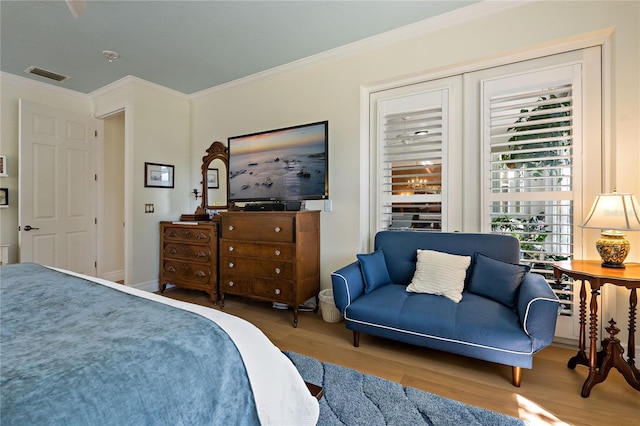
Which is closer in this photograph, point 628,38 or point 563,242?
point 628,38

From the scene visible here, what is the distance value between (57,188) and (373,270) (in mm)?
4040

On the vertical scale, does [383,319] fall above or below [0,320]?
below

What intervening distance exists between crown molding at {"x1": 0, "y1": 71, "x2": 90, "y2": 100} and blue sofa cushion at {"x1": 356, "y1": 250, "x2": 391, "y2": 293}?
4442 mm

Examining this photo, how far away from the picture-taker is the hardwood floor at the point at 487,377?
63.0 inches

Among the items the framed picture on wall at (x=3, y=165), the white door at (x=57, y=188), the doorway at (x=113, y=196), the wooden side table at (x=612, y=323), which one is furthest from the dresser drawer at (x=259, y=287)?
the framed picture on wall at (x=3, y=165)

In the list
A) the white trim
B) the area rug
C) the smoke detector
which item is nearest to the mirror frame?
the smoke detector

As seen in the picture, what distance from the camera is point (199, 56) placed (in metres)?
3.17

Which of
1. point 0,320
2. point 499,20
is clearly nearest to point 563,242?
point 499,20

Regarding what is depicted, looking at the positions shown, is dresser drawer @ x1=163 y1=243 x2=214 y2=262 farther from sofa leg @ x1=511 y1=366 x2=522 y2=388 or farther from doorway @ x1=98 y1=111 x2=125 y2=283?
sofa leg @ x1=511 y1=366 x2=522 y2=388

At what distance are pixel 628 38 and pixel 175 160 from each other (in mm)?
4652

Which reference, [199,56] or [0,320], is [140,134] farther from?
[0,320]

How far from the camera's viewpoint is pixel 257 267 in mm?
2990

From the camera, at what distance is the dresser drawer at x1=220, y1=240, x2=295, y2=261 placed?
2.83 m

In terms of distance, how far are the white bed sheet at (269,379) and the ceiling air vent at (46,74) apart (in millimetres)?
4097
